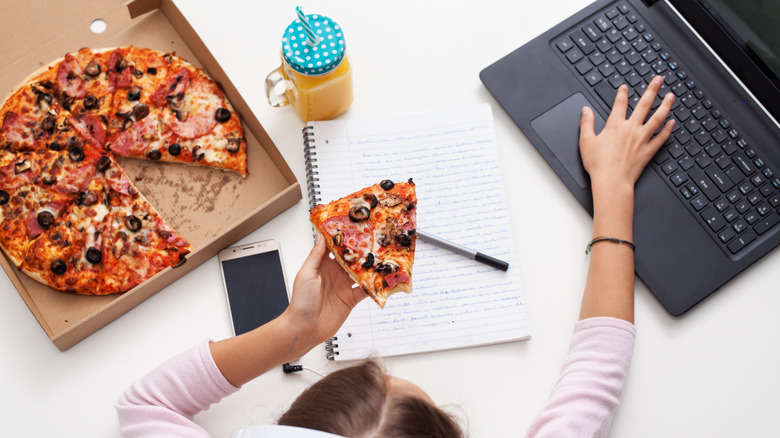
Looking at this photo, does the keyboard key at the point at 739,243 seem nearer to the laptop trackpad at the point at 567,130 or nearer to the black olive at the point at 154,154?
the laptop trackpad at the point at 567,130

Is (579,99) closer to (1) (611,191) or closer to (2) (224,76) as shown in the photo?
(1) (611,191)

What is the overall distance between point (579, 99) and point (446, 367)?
585mm

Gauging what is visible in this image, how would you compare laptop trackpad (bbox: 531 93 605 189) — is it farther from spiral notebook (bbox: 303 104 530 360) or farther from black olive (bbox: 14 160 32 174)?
black olive (bbox: 14 160 32 174)

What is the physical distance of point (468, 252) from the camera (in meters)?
1.16

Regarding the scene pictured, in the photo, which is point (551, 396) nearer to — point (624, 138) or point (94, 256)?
point (624, 138)

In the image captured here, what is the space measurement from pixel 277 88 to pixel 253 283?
0.40 metres

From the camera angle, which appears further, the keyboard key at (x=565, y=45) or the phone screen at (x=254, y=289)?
the keyboard key at (x=565, y=45)

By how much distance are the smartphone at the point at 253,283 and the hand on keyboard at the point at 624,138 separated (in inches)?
24.4

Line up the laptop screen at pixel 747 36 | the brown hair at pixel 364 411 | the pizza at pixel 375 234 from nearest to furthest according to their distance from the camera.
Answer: the brown hair at pixel 364 411 → the pizza at pixel 375 234 → the laptop screen at pixel 747 36

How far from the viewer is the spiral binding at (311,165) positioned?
1.19 m

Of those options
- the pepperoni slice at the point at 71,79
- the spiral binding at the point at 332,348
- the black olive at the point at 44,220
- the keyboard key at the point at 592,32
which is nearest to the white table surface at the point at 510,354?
the spiral binding at the point at 332,348

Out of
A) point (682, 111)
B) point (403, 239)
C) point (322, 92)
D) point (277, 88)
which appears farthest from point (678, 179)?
point (277, 88)

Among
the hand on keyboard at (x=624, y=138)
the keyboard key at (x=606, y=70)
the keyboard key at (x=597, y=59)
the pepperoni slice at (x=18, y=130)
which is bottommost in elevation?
the hand on keyboard at (x=624, y=138)

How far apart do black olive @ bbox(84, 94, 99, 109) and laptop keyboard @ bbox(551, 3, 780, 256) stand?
93 centimetres
